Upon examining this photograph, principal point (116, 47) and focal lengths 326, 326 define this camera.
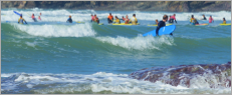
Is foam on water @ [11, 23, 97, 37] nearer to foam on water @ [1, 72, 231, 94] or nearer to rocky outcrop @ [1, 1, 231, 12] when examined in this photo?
foam on water @ [1, 72, 231, 94]

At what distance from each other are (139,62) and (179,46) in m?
4.24

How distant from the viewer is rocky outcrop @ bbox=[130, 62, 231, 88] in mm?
5902

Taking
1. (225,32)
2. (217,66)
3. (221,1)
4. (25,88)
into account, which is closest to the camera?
(25,88)

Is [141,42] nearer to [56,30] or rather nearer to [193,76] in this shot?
[56,30]

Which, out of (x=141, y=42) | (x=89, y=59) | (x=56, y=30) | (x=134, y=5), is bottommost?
(x=89, y=59)

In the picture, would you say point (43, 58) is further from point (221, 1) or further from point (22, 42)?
point (221, 1)

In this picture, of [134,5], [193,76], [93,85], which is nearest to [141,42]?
[193,76]

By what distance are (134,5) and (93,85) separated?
187 feet

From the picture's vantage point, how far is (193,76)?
612 centimetres

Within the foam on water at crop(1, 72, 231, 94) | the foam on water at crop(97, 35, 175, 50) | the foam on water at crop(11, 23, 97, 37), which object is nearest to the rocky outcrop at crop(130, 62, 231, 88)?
the foam on water at crop(1, 72, 231, 94)

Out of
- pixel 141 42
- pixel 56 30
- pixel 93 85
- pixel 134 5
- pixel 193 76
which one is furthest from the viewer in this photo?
pixel 134 5

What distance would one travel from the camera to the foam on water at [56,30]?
55.0 ft

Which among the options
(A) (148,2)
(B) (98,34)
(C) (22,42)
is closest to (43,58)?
(C) (22,42)

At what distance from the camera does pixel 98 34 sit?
1848cm
